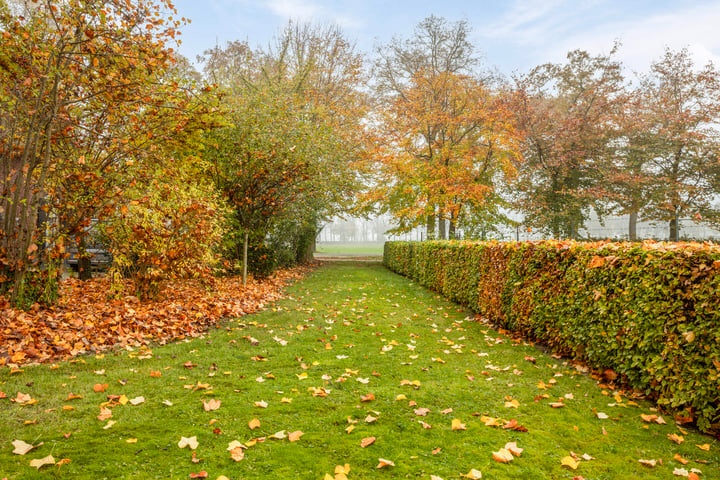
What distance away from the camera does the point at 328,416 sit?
11.1ft

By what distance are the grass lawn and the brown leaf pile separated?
471mm

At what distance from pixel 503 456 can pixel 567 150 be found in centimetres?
2018

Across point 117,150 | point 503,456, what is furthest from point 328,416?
point 117,150

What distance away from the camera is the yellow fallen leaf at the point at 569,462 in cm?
267

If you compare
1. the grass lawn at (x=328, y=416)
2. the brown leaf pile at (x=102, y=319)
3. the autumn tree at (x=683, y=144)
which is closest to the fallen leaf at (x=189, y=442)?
the grass lawn at (x=328, y=416)

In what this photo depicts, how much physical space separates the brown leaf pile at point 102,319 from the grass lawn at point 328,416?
471 millimetres

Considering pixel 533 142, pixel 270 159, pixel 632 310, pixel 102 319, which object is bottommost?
pixel 102 319

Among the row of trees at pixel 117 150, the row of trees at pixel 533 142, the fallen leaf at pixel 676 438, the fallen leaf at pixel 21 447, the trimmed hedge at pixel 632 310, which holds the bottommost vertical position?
the fallen leaf at pixel 676 438

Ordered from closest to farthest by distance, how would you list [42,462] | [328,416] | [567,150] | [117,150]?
[42,462] < [328,416] < [117,150] < [567,150]

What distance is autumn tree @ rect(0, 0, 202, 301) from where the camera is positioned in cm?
544

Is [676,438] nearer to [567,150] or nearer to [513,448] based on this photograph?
[513,448]

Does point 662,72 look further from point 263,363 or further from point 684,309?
point 263,363

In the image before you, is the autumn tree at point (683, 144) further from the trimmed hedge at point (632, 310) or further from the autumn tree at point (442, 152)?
the trimmed hedge at point (632, 310)

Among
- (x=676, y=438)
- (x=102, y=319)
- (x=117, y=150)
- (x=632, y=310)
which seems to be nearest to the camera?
(x=676, y=438)
